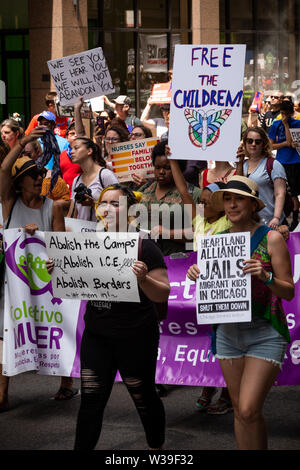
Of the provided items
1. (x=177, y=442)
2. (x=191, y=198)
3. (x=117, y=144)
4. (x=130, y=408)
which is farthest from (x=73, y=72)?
(x=177, y=442)

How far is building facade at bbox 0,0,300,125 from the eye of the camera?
22.0 metres

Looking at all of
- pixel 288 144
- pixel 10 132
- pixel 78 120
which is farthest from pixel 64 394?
pixel 288 144

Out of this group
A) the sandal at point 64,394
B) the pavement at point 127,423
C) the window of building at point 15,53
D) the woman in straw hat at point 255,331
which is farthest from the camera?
the window of building at point 15,53

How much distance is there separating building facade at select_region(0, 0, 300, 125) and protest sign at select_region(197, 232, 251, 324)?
17.4 meters

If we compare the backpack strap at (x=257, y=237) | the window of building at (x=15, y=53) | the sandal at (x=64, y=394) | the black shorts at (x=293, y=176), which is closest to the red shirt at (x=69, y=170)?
the sandal at (x=64, y=394)

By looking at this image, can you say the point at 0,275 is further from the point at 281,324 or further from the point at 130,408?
the point at 281,324

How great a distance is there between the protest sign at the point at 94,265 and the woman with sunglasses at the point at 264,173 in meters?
3.11

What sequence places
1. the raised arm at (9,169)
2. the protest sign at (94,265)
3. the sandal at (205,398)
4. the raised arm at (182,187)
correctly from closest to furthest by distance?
1. the protest sign at (94,265)
2. the raised arm at (9,169)
3. the sandal at (205,398)
4. the raised arm at (182,187)

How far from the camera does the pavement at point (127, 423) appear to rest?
578 centimetres

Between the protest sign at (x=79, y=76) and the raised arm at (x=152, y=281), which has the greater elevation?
the protest sign at (x=79, y=76)

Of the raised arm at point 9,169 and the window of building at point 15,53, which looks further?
the window of building at point 15,53

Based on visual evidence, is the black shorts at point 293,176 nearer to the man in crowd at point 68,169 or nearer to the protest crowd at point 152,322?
the man in crowd at point 68,169
